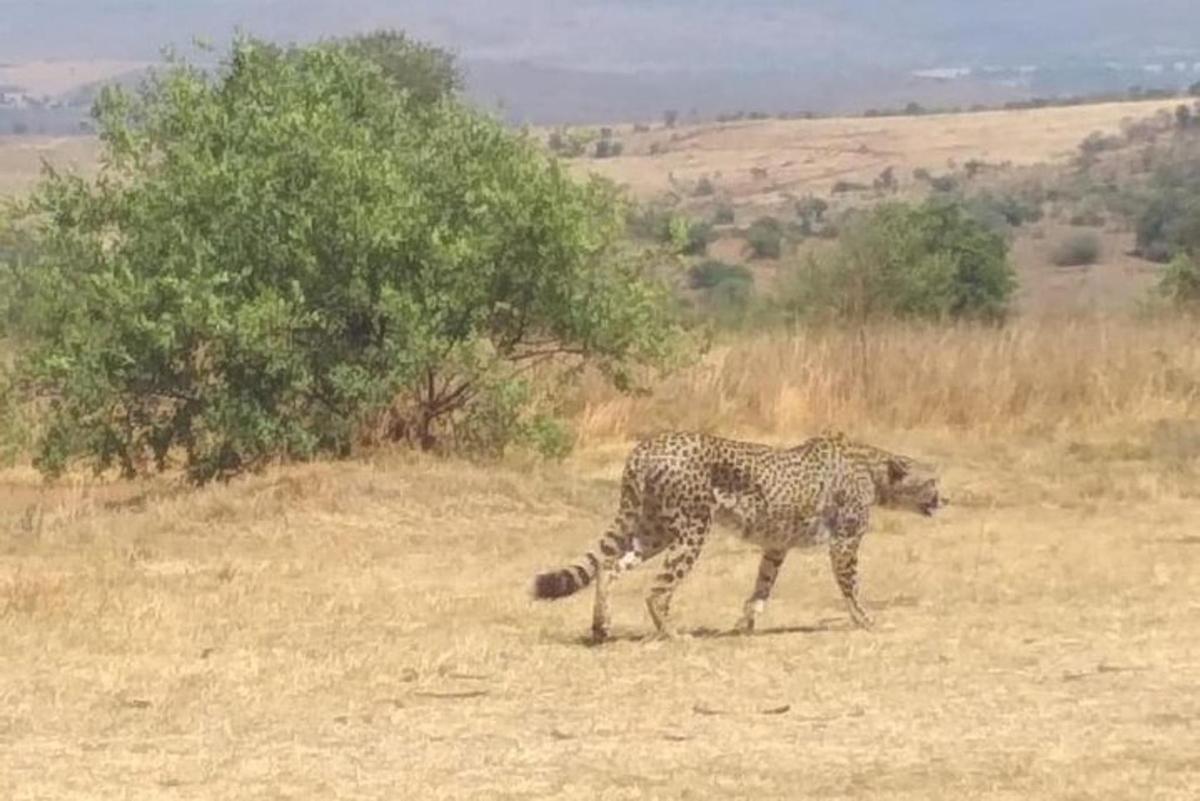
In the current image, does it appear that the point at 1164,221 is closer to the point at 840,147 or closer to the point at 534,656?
the point at 534,656

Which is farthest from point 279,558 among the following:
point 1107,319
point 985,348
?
point 1107,319

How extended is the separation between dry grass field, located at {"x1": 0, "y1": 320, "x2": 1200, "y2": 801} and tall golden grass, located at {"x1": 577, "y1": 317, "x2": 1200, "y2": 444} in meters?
2.10

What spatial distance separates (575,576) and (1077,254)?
44021 millimetres

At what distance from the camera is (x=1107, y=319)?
27.9 meters

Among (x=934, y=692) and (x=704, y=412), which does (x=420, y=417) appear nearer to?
(x=704, y=412)

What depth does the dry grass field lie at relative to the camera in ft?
29.7

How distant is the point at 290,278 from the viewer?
721 inches

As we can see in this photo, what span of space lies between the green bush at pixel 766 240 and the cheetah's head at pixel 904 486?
45201 mm

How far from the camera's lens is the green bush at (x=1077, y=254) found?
178 ft

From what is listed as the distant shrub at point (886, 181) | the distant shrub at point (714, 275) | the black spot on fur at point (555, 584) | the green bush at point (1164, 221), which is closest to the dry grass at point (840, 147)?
the distant shrub at point (886, 181)

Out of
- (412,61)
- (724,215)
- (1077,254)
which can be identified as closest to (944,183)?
(724,215)

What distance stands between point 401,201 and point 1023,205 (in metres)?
54.1

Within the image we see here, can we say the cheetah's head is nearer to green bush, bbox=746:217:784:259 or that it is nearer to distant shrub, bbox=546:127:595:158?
distant shrub, bbox=546:127:595:158

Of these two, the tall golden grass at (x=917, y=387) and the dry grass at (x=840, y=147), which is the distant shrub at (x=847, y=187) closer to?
the dry grass at (x=840, y=147)
